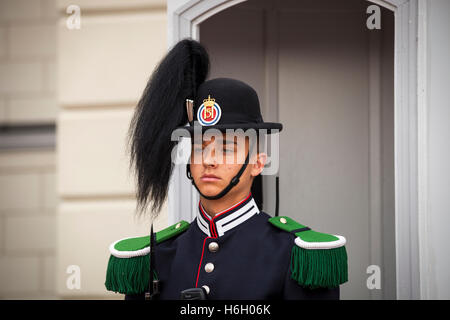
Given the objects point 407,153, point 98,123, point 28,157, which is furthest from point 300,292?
point 28,157

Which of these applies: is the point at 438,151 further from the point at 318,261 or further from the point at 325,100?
the point at 318,261

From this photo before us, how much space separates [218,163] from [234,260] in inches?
12.3

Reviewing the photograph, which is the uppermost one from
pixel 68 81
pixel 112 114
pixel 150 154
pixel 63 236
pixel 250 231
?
pixel 68 81

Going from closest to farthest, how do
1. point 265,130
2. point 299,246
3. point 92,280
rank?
point 299,246 → point 265,130 → point 92,280

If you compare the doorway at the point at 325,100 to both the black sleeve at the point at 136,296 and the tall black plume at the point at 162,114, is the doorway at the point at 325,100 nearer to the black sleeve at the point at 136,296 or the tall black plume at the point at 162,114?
the tall black plume at the point at 162,114

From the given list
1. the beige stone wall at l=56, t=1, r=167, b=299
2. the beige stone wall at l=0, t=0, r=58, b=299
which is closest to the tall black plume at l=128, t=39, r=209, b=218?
the beige stone wall at l=56, t=1, r=167, b=299

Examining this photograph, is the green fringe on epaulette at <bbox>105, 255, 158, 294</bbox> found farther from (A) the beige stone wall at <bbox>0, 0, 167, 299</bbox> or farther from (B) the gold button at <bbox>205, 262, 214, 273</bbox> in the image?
(A) the beige stone wall at <bbox>0, 0, 167, 299</bbox>

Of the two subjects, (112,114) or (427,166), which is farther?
(112,114)

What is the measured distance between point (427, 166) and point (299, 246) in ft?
2.99

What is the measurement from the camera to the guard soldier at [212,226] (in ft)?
5.12

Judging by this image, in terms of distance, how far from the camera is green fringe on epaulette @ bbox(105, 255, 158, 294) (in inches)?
67.3

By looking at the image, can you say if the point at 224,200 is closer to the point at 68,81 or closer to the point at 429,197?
the point at 429,197
